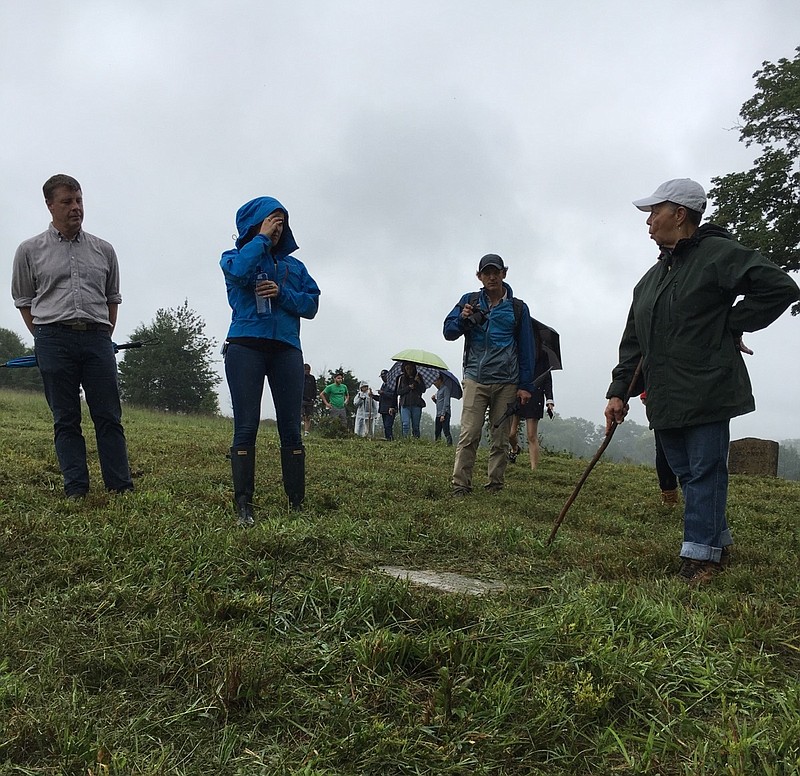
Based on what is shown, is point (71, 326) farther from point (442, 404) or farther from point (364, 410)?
point (364, 410)

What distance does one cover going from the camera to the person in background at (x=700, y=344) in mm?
3492

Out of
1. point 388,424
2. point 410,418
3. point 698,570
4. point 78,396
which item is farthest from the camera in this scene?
point 388,424

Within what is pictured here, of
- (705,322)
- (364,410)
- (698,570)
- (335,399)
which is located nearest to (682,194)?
(705,322)

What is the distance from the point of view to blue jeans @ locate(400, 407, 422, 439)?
16266 mm

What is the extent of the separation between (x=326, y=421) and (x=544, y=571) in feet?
41.8

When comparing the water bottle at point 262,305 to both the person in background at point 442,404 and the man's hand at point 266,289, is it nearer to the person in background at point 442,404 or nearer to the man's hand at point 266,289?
the man's hand at point 266,289

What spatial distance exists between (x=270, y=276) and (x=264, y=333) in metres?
0.44

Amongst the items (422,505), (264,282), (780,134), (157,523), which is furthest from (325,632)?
(780,134)

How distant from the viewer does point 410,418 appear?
53.7ft

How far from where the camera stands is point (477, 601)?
2779mm

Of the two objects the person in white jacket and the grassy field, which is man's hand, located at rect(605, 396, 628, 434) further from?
the person in white jacket

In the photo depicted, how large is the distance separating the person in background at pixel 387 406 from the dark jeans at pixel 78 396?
37.7ft

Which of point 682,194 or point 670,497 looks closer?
point 682,194

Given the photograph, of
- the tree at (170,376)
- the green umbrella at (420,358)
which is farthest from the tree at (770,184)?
the tree at (170,376)
